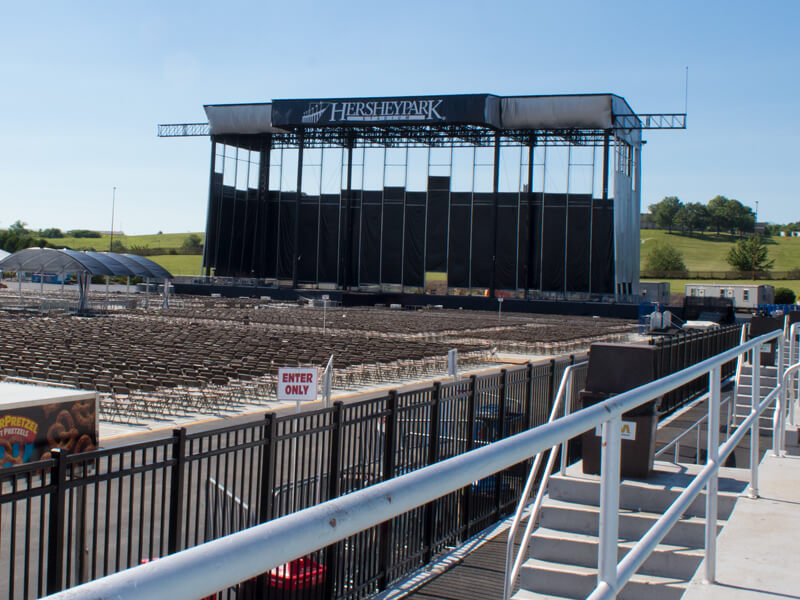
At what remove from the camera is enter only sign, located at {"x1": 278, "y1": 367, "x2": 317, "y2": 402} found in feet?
46.8

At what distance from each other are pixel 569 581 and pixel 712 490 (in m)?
2.83

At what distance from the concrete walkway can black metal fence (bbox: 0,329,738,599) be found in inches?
107

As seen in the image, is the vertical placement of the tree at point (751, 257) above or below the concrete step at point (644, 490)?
above

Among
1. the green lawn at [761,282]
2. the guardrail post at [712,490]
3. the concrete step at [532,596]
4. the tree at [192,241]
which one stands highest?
the tree at [192,241]

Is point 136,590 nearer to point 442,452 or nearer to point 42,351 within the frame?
point 442,452

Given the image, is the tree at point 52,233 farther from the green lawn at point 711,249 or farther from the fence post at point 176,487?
the fence post at point 176,487

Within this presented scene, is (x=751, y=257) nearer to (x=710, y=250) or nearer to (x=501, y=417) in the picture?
(x=710, y=250)

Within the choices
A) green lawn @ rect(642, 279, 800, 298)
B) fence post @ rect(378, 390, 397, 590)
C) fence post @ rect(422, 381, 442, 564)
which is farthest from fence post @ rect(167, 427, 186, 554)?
green lawn @ rect(642, 279, 800, 298)

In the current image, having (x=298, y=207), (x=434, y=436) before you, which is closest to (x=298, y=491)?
(x=434, y=436)

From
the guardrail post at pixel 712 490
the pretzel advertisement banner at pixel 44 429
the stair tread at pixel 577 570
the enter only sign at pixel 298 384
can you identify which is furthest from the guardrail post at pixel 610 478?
the enter only sign at pixel 298 384

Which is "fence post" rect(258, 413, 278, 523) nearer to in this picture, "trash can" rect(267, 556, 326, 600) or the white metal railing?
"trash can" rect(267, 556, 326, 600)

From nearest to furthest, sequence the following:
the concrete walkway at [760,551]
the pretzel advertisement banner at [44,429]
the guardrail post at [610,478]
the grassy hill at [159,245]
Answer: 1. the guardrail post at [610,478]
2. the concrete walkway at [760,551]
3. the pretzel advertisement banner at [44,429]
4. the grassy hill at [159,245]

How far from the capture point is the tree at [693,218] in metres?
190

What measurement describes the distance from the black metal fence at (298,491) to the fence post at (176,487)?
0.04ft
